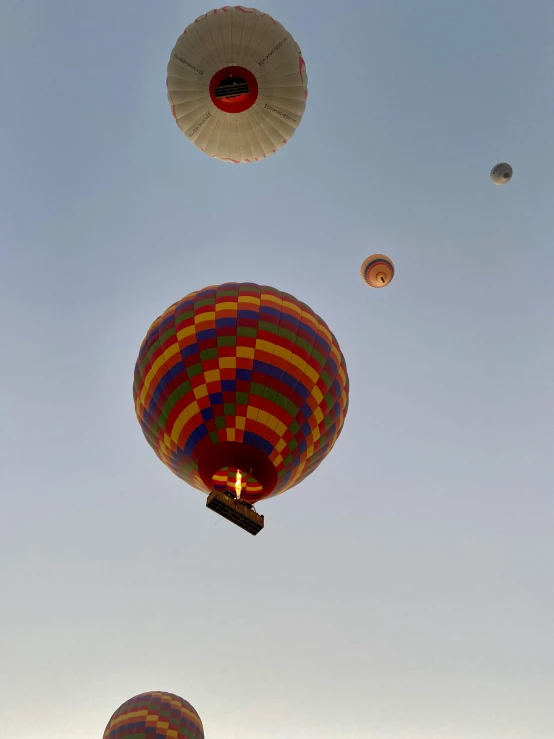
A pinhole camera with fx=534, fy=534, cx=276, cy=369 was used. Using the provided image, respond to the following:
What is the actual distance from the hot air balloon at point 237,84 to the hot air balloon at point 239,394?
544 centimetres

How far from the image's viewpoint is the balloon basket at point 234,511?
12719 millimetres

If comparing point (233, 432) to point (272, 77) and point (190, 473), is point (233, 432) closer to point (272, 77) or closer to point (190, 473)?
point (190, 473)

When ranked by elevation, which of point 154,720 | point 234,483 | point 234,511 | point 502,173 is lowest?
point 154,720

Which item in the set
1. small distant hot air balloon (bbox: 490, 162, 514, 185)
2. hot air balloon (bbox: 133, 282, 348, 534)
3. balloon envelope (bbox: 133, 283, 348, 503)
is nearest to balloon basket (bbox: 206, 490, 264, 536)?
hot air balloon (bbox: 133, 282, 348, 534)

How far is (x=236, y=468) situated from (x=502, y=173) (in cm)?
1698

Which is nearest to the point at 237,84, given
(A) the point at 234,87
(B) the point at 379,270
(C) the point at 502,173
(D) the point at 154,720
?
(A) the point at 234,87

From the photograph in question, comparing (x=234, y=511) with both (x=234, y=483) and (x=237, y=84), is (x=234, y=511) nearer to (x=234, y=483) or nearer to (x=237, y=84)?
(x=234, y=483)

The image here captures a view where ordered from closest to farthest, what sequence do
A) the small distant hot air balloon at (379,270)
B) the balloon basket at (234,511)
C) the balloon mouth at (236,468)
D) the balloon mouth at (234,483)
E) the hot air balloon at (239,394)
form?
the balloon basket at (234,511) → the balloon mouth at (236,468) → the hot air balloon at (239,394) → the balloon mouth at (234,483) → the small distant hot air balloon at (379,270)

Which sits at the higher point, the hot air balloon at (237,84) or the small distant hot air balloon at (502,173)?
the small distant hot air balloon at (502,173)

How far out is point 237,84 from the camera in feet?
51.8

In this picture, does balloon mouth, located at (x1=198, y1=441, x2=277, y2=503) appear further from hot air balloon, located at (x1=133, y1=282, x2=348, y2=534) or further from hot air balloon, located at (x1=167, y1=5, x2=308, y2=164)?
hot air balloon, located at (x1=167, y1=5, x2=308, y2=164)

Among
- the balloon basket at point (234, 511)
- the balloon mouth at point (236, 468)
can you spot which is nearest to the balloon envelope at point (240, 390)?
the balloon mouth at point (236, 468)

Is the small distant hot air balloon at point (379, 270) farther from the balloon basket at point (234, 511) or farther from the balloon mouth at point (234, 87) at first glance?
the balloon basket at point (234, 511)

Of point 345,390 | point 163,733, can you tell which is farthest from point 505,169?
point 163,733
